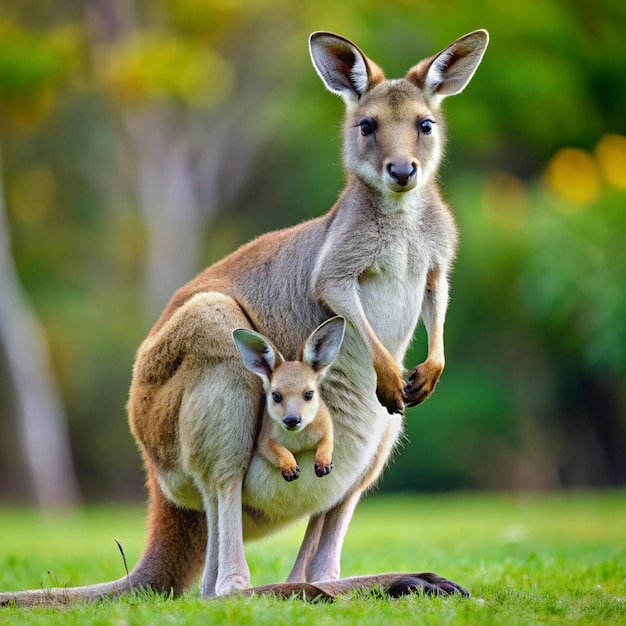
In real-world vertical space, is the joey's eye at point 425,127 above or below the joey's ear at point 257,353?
above

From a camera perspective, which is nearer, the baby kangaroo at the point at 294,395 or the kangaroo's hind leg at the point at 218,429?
the baby kangaroo at the point at 294,395

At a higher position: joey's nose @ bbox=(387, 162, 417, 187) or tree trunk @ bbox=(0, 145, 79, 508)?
joey's nose @ bbox=(387, 162, 417, 187)

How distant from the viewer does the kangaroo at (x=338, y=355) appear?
18.8ft

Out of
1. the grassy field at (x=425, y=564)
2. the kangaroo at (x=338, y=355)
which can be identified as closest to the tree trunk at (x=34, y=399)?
the grassy field at (x=425, y=564)

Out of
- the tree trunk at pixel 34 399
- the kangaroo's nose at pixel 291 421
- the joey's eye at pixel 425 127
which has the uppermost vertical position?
the joey's eye at pixel 425 127

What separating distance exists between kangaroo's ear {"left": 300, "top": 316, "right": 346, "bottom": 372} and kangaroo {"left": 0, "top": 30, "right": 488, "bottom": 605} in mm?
105

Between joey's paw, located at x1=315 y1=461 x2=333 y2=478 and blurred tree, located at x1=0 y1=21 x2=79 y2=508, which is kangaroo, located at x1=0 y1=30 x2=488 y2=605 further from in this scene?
blurred tree, located at x1=0 y1=21 x2=79 y2=508

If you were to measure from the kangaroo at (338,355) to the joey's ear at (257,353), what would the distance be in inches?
3.9

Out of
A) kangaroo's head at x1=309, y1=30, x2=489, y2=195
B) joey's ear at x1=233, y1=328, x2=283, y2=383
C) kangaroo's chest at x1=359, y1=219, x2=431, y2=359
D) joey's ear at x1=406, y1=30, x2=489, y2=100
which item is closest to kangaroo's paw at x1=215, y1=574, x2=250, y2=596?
joey's ear at x1=233, y1=328, x2=283, y2=383

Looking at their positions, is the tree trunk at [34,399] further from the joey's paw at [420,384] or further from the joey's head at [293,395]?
the joey's paw at [420,384]

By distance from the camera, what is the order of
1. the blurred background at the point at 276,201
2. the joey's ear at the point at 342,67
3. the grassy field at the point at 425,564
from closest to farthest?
the grassy field at the point at 425,564 < the joey's ear at the point at 342,67 < the blurred background at the point at 276,201

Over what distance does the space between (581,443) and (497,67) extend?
22.7 feet

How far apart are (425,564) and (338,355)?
2278 millimetres

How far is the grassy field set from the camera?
4836 millimetres
